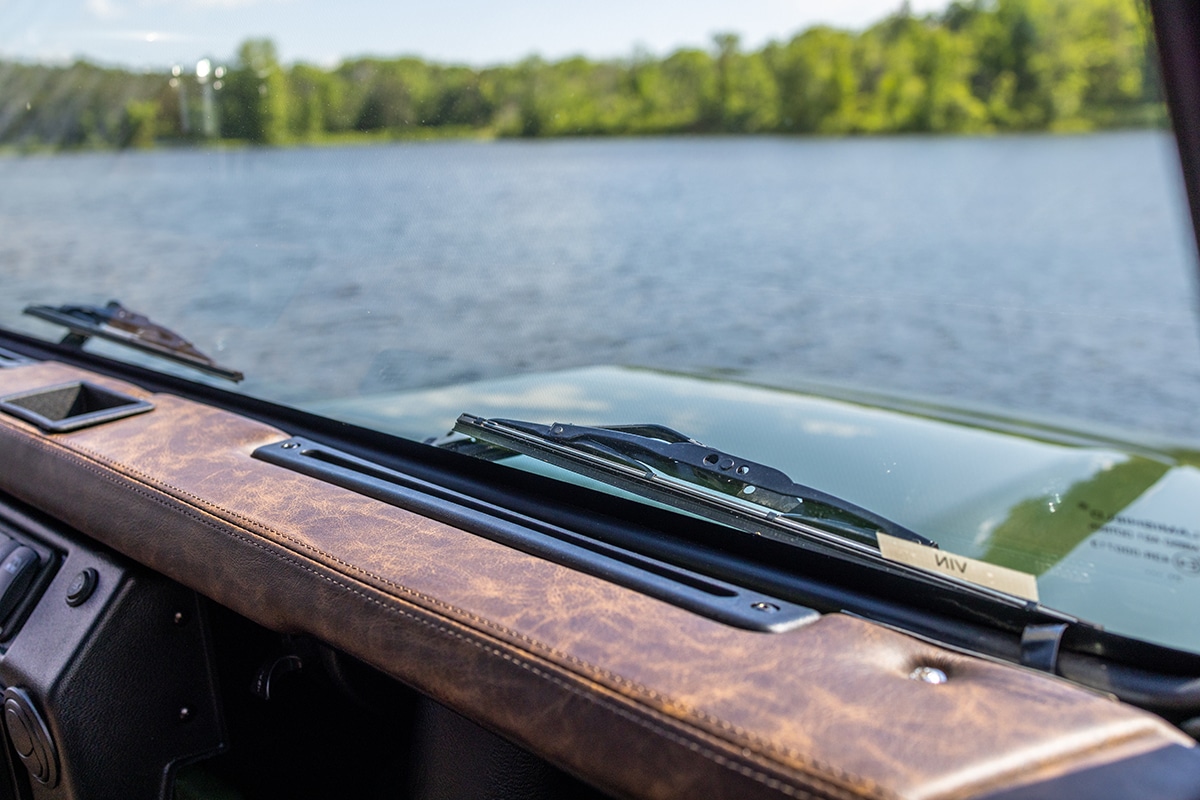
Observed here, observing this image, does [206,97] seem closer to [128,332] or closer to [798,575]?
[128,332]

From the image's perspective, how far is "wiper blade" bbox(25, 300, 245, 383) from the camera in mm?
2318

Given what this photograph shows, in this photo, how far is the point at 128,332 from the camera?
2432 millimetres

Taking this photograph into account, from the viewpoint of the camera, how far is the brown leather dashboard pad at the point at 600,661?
103cm

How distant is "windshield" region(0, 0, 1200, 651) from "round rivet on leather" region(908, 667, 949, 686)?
0.92 ft

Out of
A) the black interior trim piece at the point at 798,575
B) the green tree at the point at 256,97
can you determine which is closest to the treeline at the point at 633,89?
the green tree at the point at 256,97

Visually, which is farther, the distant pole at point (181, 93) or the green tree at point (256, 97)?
the distant pole at point (181, 93)

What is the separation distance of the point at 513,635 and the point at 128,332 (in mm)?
1574

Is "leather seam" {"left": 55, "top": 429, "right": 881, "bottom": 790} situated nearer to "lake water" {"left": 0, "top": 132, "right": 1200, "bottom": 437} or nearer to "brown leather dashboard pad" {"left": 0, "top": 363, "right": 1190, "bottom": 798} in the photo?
"brown leather dashboard pad" {"left": 0, "top": 363, "right": 1190, "bottom": 798}

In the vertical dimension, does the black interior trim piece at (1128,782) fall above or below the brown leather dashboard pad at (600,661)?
below

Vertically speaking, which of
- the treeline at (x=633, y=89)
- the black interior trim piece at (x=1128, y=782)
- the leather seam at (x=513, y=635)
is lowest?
the black interior trim piece at (x=1128, y=782)

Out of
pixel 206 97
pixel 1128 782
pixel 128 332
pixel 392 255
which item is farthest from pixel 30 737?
pixel 1128 782

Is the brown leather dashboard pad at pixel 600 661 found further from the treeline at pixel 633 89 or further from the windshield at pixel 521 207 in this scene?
the treeline at pixel 633 89

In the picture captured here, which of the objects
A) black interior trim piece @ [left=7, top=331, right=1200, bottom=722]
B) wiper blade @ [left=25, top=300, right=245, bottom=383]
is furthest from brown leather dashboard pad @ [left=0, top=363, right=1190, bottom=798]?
wiper blade @ [left=25, top=300, right=245, bottom=383]

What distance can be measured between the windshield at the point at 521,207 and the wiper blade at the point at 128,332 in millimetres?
32
